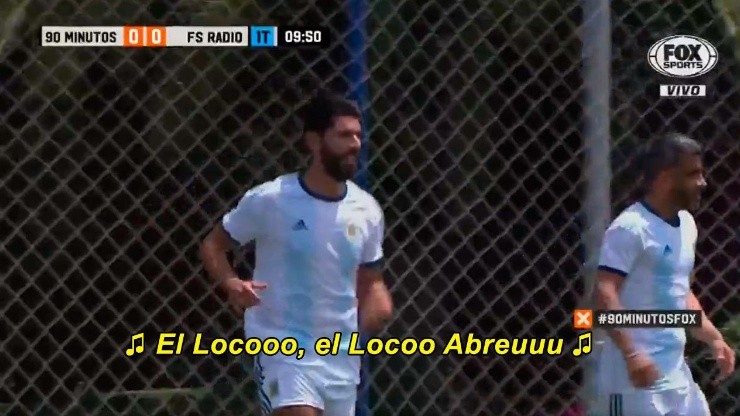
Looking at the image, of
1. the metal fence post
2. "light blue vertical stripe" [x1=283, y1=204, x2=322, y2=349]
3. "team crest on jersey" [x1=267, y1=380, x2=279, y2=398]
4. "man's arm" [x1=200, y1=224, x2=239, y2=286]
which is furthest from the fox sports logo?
"team crest on jersey" [x1=267, y1=380, x2=279, y2=398]

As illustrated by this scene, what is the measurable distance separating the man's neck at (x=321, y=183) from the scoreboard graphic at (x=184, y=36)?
43cm

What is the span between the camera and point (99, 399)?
4527mm

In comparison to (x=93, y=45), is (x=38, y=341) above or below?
below

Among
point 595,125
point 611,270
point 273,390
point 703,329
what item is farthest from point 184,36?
point 703,329

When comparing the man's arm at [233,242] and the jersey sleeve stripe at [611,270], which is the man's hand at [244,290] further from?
the jersey sleeve stripe at [611,270]

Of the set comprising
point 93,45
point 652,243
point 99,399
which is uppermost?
point 93,45

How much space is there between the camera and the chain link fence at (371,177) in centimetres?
441

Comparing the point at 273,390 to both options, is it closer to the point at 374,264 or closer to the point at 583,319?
the point at 374,264

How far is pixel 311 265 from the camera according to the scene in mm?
4246

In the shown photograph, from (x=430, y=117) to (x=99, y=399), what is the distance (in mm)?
1319

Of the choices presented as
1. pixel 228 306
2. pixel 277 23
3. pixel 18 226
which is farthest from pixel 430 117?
pixel 18 226

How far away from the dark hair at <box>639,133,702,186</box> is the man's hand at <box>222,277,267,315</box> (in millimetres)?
1260

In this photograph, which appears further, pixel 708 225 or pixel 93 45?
pixel 708 225

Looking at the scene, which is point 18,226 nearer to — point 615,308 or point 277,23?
point 277,23
